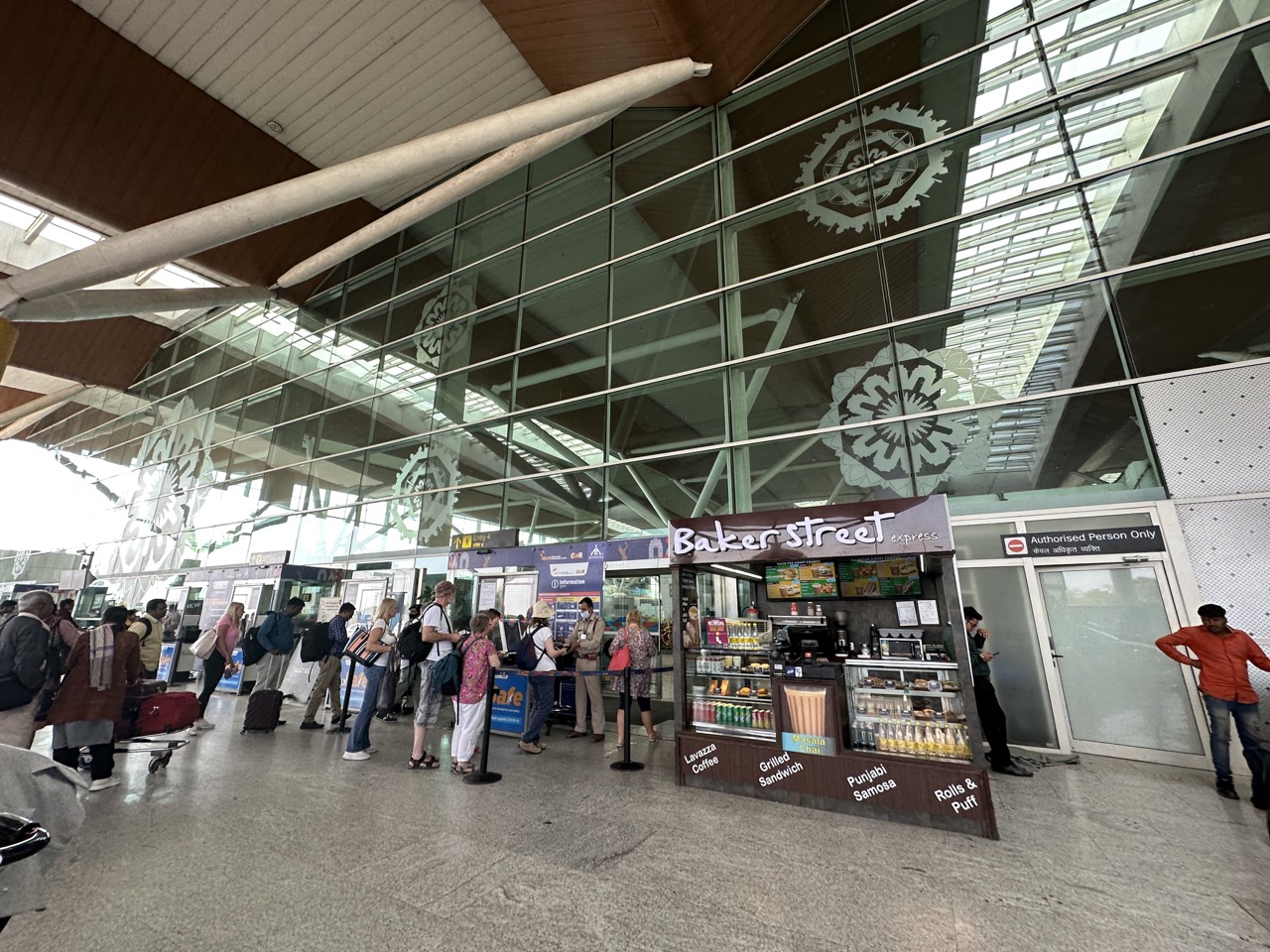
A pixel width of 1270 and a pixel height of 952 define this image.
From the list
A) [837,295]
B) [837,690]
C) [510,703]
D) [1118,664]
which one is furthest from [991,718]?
[837,295]

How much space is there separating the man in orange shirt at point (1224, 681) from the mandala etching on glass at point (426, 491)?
36.8ft

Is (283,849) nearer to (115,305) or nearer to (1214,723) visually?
(1214,723)

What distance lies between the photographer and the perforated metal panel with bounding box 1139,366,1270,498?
5.82 metres

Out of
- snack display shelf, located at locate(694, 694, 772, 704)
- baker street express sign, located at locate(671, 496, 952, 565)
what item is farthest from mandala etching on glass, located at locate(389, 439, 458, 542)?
snack display shelf, located at locate(694, 694, 772, 704)

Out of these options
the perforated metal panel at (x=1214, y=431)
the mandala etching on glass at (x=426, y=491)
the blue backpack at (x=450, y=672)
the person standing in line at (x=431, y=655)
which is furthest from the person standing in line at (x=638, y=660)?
the perforated metal panel at (x=1214, y=431)

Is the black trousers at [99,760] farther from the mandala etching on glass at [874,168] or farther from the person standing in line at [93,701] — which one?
the mandala etching on glass at [874,168]

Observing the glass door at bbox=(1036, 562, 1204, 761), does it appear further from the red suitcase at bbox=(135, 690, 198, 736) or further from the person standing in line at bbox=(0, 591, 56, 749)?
the person standing in line at bbox=(0, 591, 56, 749)

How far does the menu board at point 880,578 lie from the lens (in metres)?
6.28

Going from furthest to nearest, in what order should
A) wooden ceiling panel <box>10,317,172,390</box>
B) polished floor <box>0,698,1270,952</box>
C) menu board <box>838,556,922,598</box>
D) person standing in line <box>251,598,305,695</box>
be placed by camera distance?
wooden ceiling panel <box>10,317,172,390</box>, person standing in line <box>251,598,305,695</box>, menu board <box>838,556,922,598</box>, polished floor <box>0,698,1270,952</box>

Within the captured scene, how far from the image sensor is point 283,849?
3652 mm

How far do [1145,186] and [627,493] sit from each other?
843 cm

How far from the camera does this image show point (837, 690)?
4.87m

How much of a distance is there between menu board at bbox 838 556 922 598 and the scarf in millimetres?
7544

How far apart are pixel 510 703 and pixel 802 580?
4.23 meters
